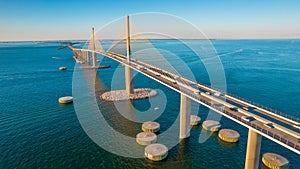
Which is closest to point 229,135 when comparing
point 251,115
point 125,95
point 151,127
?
point 251,115

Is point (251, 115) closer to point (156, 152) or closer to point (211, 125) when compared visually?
point (211, 125)

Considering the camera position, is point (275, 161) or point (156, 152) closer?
point (275, 161)

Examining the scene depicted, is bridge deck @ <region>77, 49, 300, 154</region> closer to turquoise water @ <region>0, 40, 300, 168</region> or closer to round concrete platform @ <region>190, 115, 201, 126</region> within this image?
round concrete platform @ <region>190, 115, 201, 126</region>

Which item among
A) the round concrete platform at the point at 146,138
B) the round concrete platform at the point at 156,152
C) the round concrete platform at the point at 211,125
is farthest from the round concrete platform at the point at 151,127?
the round concrete platform at the point at 211,125

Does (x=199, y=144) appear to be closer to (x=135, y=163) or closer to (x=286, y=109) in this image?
(x=135, y=163)

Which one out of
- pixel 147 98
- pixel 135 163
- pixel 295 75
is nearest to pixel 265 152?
pixel 135 163

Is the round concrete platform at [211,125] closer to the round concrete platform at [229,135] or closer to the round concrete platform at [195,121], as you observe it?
the round concrete platform at [195,121]
